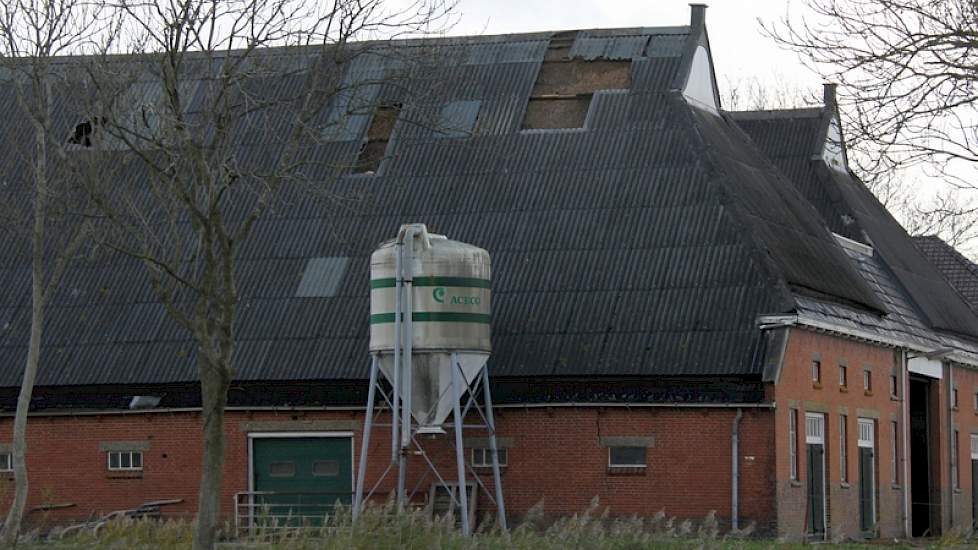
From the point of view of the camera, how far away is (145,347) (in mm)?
39750

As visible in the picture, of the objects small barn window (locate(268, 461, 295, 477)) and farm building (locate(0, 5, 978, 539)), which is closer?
farm building (locate(0, 5, 978, 539))

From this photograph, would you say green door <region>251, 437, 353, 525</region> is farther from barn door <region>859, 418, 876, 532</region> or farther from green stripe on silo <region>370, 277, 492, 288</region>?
barn door <region>859, 418, 876, 532</region>

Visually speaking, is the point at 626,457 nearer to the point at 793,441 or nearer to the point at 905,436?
the point at 793,441

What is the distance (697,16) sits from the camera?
43250 millimetres

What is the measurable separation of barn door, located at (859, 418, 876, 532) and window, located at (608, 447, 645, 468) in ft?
24.1

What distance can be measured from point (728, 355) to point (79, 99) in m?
13.3

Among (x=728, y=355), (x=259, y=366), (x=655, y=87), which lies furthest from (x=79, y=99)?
(x=655, y=87)

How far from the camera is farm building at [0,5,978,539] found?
118ft

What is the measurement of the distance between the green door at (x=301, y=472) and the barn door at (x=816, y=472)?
30.8 feet

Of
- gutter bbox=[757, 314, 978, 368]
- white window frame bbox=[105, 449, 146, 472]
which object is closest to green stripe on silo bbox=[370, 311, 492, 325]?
gutter bbox=[757, 314, 978, 368]

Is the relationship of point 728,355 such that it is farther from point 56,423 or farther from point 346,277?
point 56,423

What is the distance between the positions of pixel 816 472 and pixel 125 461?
1448 cm

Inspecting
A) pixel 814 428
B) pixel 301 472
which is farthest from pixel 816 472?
pixel 301 472

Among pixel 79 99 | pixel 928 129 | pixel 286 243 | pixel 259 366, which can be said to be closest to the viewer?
pixel 928 129
